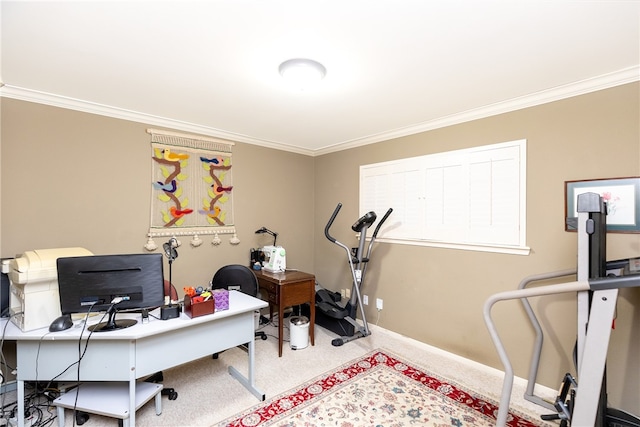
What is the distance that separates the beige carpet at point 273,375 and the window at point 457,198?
1128mm

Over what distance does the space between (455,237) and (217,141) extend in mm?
2831

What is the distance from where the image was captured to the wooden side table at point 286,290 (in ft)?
9.46

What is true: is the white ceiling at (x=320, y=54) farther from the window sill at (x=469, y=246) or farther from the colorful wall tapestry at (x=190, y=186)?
the window sill at (x=469, y=246)

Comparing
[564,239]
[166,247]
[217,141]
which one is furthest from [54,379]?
[564,239]

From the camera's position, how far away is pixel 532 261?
2355mm

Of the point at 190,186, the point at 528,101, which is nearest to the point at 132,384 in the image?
the point at 190,186

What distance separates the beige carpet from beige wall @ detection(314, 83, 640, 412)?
174 millimetres

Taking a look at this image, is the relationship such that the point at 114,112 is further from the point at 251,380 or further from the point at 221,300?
the point at 251,380

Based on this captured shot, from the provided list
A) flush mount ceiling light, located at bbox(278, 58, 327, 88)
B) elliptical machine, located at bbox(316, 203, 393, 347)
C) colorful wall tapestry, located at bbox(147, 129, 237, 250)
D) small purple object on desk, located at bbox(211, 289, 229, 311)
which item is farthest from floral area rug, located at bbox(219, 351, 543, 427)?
flush mount ceiling light, located at bbox(278, 58, 327, 88)

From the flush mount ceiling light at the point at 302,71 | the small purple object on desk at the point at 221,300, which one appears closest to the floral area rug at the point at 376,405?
the small purple object on desk at the point at 221,300

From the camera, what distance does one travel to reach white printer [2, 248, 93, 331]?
172 cm

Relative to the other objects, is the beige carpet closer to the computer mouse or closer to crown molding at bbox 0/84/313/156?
the computer mouse

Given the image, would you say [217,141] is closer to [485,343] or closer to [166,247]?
[166,247]

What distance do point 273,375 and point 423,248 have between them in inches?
75.9
